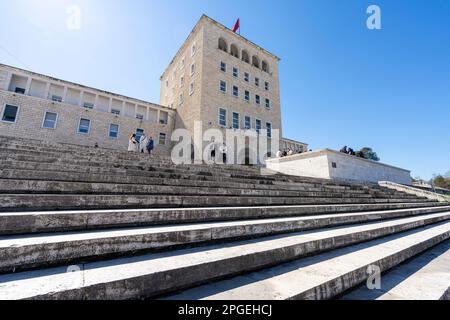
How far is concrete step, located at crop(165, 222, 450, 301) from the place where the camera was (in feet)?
5.78

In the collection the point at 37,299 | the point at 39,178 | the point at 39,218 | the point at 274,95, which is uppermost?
the point at 274,95

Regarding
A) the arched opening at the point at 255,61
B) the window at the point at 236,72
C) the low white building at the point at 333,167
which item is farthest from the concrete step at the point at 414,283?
the arched opening at the point at 255,61

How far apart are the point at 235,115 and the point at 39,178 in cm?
2021

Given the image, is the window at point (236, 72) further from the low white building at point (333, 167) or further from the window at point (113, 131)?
the window at point (113, 131)

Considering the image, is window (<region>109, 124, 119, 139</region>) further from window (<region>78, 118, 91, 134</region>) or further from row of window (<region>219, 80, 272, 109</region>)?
row of window (<region>219, 80, 272, 109</region>)

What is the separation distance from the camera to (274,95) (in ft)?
86.8

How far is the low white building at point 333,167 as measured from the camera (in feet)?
38.8

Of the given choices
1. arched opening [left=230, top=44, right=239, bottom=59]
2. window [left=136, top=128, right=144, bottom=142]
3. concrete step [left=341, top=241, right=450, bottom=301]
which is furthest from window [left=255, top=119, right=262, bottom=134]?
concrete step [left=341, top=241, right=450, bottom=301]

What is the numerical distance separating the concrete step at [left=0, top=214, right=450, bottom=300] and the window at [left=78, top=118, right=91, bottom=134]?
2074cm

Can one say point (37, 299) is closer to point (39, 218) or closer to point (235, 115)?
point (39, 218)

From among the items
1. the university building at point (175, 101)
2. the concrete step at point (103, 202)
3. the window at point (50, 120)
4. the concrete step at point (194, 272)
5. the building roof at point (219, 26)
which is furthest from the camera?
the building roof at point (219, 26)

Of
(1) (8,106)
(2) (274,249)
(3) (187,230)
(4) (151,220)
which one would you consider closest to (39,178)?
(4) (151,220)

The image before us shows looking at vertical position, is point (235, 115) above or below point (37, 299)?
above

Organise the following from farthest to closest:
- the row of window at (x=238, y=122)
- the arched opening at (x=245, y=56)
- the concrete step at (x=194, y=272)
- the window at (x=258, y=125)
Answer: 1. the arched opening at (x=245, y=56)
2. the window at (x=258, y=125)
3. the row of window at (x=238, y=122)
4. the concrete step at (x=194, y=272)
